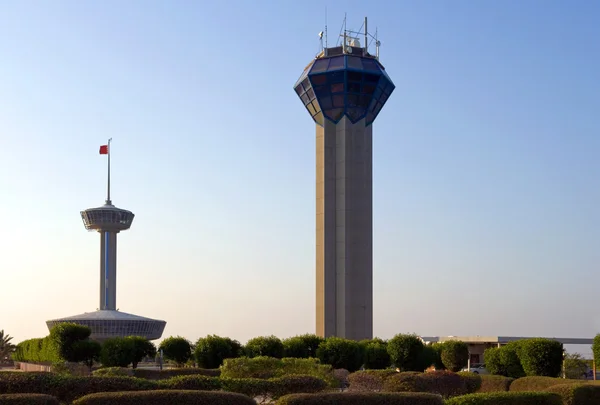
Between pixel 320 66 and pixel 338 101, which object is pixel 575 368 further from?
pixel 320 66

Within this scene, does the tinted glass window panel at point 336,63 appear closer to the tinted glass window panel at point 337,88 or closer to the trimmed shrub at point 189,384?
the tinted glass window panel at point 337,88

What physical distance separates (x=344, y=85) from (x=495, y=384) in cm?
5905

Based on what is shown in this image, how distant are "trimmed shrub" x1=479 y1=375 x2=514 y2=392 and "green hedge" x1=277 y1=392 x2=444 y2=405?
15.7 meters

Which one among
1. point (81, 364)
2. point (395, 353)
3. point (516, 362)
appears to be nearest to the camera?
point (516, 362)

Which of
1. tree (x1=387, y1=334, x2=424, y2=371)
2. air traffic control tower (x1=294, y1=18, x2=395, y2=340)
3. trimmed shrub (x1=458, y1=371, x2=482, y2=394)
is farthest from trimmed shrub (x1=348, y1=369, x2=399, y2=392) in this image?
air traffic control tower (x1=294, y1=18, x2=395, y2=340)

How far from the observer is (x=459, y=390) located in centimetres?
3812

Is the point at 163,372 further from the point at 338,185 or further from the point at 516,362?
the point at 338,185

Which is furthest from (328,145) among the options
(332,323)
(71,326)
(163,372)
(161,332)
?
(161,332)

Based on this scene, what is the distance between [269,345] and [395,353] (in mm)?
9809

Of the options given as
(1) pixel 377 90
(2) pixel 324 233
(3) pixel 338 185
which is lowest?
(2) pixel 324 233

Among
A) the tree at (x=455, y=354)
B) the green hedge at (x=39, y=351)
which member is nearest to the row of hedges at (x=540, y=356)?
the tree at (x=455, y=354)

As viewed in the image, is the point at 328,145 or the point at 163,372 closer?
the point at 163,372

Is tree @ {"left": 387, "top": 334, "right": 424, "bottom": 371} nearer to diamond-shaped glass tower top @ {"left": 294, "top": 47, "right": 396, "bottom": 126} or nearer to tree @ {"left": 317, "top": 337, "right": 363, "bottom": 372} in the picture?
tree @ {"left": 317, "top": 337, "right": 363, "bottom": 372}

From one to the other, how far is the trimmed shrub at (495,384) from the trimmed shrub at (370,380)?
5.23 meters
